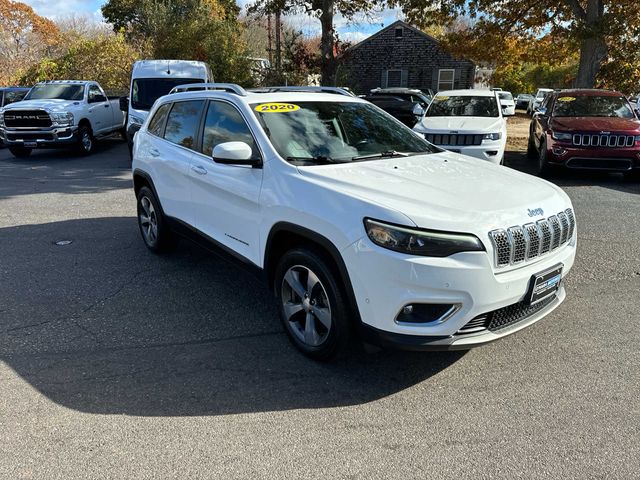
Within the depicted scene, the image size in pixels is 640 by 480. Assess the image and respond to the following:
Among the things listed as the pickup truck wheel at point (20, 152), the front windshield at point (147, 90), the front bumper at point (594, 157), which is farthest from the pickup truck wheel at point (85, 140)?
the front bumper at point (594, 157)

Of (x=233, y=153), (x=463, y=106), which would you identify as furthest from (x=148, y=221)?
(x=463, y=106)

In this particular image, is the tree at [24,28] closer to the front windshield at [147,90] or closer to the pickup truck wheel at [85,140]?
the pickup truck wheel at [85,140]

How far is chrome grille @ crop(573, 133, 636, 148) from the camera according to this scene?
9297 mm

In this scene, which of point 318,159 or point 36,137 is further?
point 36,137

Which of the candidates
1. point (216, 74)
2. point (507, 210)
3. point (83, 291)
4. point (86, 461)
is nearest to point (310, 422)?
point (86, 461)

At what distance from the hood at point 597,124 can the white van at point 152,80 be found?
867cm

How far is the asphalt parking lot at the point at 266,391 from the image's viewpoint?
8.57ft

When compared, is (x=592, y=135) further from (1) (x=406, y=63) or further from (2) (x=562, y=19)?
(1) (x=406, y=63)

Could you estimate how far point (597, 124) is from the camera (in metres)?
9.65

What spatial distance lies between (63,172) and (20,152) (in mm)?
3606

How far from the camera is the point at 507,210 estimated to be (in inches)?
120

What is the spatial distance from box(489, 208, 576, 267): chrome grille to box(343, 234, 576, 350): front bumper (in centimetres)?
7

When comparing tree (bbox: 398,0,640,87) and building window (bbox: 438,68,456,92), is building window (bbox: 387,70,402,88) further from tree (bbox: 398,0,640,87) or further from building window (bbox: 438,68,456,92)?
tree (bbox: 398,0,640,87)

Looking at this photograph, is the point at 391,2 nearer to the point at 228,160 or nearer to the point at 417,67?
the point at 228,160
